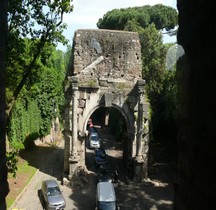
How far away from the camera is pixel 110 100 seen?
2070 cm

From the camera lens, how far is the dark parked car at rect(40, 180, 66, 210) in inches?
629

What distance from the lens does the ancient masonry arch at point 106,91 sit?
20422mm

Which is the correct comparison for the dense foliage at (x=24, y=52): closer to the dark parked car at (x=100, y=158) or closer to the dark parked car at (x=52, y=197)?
the dark parked car at (x=52, y=197)

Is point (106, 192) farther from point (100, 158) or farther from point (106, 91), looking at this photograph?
point (100, 158)

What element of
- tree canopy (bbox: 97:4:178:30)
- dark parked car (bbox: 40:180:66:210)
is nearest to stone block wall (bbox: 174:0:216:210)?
dark parked car (bbox: 40:180:66:210)

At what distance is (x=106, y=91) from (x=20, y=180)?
7740mm

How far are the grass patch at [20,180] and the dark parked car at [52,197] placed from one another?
156cm

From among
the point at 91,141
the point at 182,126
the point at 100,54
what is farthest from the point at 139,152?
the point at 182,126

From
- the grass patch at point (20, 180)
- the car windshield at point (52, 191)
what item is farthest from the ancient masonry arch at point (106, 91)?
the car windshield at point (52, 191)

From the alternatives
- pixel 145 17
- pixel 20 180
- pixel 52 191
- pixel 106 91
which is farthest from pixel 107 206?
pixel 145 17

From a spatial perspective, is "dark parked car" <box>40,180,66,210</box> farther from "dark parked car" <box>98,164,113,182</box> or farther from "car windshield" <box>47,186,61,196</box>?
"dark parked car" <box>98,164,113,182</box>

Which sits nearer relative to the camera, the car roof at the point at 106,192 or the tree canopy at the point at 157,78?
the car roof at the point at 106,192

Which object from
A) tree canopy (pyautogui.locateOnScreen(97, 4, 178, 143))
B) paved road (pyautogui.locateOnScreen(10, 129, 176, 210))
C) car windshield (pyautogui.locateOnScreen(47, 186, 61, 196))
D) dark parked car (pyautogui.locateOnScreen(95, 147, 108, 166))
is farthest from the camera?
tree canopy (pyautogui.locateOnScreen(97, 4, 178, 143))

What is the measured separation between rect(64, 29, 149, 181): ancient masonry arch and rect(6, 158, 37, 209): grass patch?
255 centimetres
